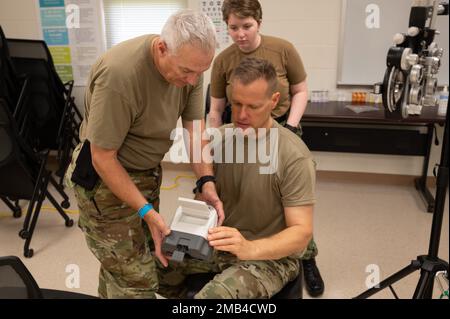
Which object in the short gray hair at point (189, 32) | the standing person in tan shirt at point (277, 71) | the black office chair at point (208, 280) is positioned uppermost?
the short gray hair at point (189, 32)

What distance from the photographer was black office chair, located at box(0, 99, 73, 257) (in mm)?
2350

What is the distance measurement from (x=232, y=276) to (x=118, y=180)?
0.48 meters

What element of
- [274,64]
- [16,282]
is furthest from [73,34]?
[16,282]

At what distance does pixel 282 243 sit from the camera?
4.40 ft

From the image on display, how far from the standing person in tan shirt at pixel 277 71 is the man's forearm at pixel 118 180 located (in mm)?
857

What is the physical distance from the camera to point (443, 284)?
1.50 m

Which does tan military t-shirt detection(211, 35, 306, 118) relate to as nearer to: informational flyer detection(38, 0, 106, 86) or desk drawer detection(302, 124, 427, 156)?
desk drawer detection(302, 124, 427, 156)

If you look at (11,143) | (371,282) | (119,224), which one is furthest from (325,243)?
(11,143)

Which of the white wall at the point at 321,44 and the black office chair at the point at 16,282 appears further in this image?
the white wall at the point at 321,44

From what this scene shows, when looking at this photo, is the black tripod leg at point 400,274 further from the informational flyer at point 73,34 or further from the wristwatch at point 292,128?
the informational flyer at point 73,34

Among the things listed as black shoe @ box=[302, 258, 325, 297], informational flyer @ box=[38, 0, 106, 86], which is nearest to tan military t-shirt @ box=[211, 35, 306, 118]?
black shoe @ box=[302, 258, 325, 297]

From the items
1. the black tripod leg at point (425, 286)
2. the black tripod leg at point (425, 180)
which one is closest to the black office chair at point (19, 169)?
the black tripod leg at point (425, 286)

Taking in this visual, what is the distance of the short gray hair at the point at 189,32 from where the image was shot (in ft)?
3.76

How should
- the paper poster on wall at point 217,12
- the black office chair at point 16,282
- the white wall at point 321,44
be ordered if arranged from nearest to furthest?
the black office chair at point 16,282, the white wall at point 321,44, the paper poster on wall at point 217,12
